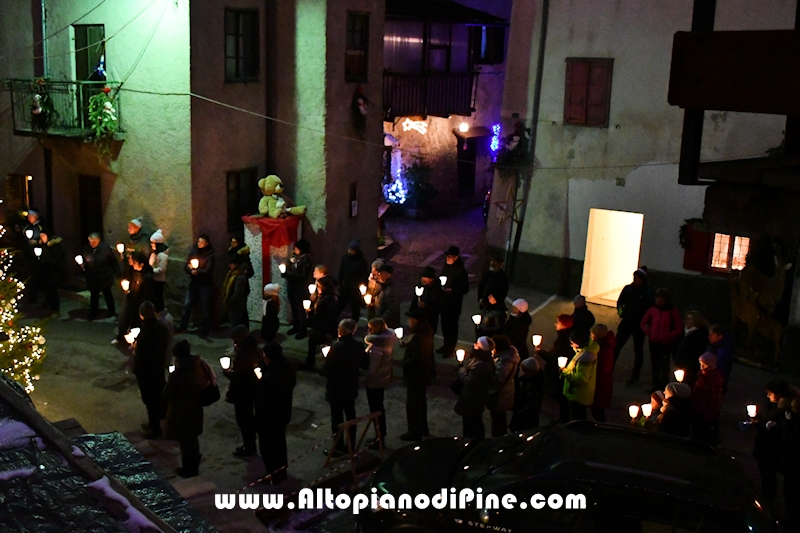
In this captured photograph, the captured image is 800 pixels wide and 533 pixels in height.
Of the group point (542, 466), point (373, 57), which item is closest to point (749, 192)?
point (542, 466)

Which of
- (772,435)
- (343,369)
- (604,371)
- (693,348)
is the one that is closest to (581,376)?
(604,371)

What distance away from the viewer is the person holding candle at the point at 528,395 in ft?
36.9

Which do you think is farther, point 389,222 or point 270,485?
point 389,222

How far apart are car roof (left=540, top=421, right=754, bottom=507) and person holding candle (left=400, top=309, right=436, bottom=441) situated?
9.55 feet

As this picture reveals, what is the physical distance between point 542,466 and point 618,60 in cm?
1142

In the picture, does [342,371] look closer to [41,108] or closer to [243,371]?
[243,371]

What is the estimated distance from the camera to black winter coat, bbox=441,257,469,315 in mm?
15242

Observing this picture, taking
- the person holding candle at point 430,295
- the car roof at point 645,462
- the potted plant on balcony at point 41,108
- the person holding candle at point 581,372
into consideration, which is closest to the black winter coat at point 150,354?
the person holding candle at point 430,295

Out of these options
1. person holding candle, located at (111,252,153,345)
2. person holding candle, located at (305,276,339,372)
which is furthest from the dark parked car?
person holding candle, located at (111,252,153,345)

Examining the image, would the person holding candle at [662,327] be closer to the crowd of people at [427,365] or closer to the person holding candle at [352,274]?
the crowd of people at [427,365]

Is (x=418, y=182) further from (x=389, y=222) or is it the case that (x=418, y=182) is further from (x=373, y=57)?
(x=373, y=57)

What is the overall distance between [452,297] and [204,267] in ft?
14.4

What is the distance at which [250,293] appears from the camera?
57.9ft

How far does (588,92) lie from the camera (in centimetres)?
1848
